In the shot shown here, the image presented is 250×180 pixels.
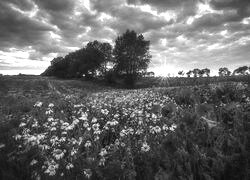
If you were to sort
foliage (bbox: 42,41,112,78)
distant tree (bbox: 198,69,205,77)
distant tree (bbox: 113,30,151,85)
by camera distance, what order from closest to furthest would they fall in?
1. distant tree (bbox: 113,30,151,85)
2. foliage (bbox: 42,41,112,78)
3. distant tree (bbox: 198,69,205,77)

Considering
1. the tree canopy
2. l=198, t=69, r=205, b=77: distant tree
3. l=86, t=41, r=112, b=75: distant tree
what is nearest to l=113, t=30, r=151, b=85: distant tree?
the tree canopy

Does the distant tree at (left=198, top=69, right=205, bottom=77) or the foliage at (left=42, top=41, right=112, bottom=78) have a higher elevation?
the foliage at (left=42, top=41, right=112, bottom=78)

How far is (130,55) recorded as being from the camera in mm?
50438

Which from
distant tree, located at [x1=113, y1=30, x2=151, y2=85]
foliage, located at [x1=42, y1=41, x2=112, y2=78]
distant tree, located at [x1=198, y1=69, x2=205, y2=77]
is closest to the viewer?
distant tree, located at [x1=113, y1=30, x2=151, y2=85]

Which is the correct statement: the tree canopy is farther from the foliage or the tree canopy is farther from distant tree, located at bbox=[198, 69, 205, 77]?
distant tree, located at bbox=[198, 69, 205, 77]

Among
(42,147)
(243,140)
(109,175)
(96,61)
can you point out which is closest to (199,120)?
(243,140)

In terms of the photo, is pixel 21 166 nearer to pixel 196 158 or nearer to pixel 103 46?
pixel 196 158

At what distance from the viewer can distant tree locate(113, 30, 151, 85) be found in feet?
165

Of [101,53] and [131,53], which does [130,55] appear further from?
[101,53]

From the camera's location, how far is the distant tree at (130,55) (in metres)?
50.3

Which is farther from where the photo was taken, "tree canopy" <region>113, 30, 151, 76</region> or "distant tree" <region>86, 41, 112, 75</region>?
"distant tree" <region>86, 41, 112, 75</region>

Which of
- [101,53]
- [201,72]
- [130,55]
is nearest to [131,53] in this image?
[130,55]

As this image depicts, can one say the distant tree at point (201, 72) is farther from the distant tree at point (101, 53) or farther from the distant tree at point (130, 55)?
the distant tree at point (130, 55)

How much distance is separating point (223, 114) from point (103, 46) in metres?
57.9
